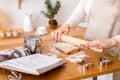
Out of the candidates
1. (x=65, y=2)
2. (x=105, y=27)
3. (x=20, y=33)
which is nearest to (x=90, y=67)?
(x=105, y=27)

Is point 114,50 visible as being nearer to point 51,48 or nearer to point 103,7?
point 103,7

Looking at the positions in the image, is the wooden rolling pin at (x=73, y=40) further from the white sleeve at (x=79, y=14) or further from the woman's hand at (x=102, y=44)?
Answer: the white sleeve at (x=79, y=14)

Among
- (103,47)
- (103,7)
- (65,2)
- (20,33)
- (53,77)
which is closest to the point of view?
(53,77)

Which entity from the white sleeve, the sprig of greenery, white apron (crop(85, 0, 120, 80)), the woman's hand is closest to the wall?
the sprig of greenery

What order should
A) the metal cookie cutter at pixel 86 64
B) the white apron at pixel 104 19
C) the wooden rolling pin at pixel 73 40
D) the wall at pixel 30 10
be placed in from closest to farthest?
the metal cookie cutter at pixel 86 64 → the wooden rolling pin at pixel 73 40 → the white apron at pixel 104 19 → the wall at pixel 30 10

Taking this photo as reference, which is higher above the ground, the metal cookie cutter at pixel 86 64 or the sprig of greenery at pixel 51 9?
the sprig of greenery at pixel 51 9

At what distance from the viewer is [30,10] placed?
2.56 metres

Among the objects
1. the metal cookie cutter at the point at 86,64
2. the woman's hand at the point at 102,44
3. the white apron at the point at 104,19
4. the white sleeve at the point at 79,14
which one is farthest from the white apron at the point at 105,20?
the metal cookie cutter at the point at 86,64

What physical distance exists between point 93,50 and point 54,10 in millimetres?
1322

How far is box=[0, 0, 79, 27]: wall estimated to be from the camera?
2439 mm

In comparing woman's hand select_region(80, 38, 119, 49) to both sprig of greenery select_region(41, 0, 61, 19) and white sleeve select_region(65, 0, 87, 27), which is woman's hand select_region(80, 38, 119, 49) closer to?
white sleeve select_region(65, 0, 87, 27)

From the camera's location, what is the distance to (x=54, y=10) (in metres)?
2.53

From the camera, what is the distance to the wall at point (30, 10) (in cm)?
244

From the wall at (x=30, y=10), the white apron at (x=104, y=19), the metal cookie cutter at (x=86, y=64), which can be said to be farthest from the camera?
the wall at (x=30, y=10)
